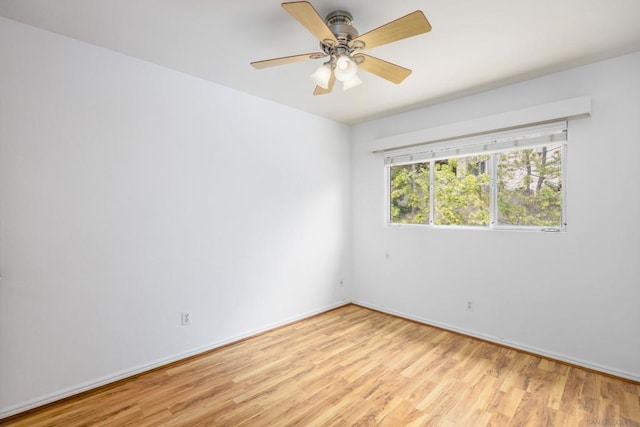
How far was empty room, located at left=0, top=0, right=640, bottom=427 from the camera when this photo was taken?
1964mm

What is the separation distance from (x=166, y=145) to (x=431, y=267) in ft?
10.1

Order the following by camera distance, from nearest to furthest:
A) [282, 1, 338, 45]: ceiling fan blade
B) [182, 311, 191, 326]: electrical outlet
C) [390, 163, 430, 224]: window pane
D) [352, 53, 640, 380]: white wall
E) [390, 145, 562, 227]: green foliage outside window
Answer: [282, 1, 338, 45]: ceiling fan blade → [352, 53, 640, 380]: white wall → [182, 311, 191, 326]: electrical outlet → [390, 145, 562, 227]: green foliage outside window → [390, 163, 430, 224]: window pane

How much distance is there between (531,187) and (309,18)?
8.67 feet

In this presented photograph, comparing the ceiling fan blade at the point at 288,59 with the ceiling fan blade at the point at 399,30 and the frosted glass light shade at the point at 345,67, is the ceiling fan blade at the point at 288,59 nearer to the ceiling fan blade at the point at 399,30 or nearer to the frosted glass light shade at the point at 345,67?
the frosted glass light shade at the point at 345,67

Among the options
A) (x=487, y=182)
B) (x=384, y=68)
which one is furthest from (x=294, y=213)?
(x=487, y=182)

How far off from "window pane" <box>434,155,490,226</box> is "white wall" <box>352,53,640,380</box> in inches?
7.2

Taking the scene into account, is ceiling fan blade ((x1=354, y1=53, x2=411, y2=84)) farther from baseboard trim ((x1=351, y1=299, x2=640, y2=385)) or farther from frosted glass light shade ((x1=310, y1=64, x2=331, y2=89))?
baseboard trim ((x1=351, y1=299, x2=640, y2=385))

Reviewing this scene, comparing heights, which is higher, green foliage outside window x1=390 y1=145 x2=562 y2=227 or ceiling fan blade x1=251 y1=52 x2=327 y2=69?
ceiling fan blade x1=251 y1=52 x2=327 y2=69

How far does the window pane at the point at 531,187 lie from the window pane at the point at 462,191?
0.16 m

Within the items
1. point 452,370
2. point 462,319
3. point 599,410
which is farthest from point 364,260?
point 599,410

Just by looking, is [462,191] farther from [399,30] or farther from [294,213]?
[399,30]

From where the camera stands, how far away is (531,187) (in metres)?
2.93

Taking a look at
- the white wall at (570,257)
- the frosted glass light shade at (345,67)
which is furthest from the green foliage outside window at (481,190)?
the frosted glass light shade at (345,67)

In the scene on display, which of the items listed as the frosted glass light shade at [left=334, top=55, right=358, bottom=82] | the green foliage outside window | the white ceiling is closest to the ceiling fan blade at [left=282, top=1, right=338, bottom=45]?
the frosted glass light shade at [left=334, top=55, right=358, bottom=82]
